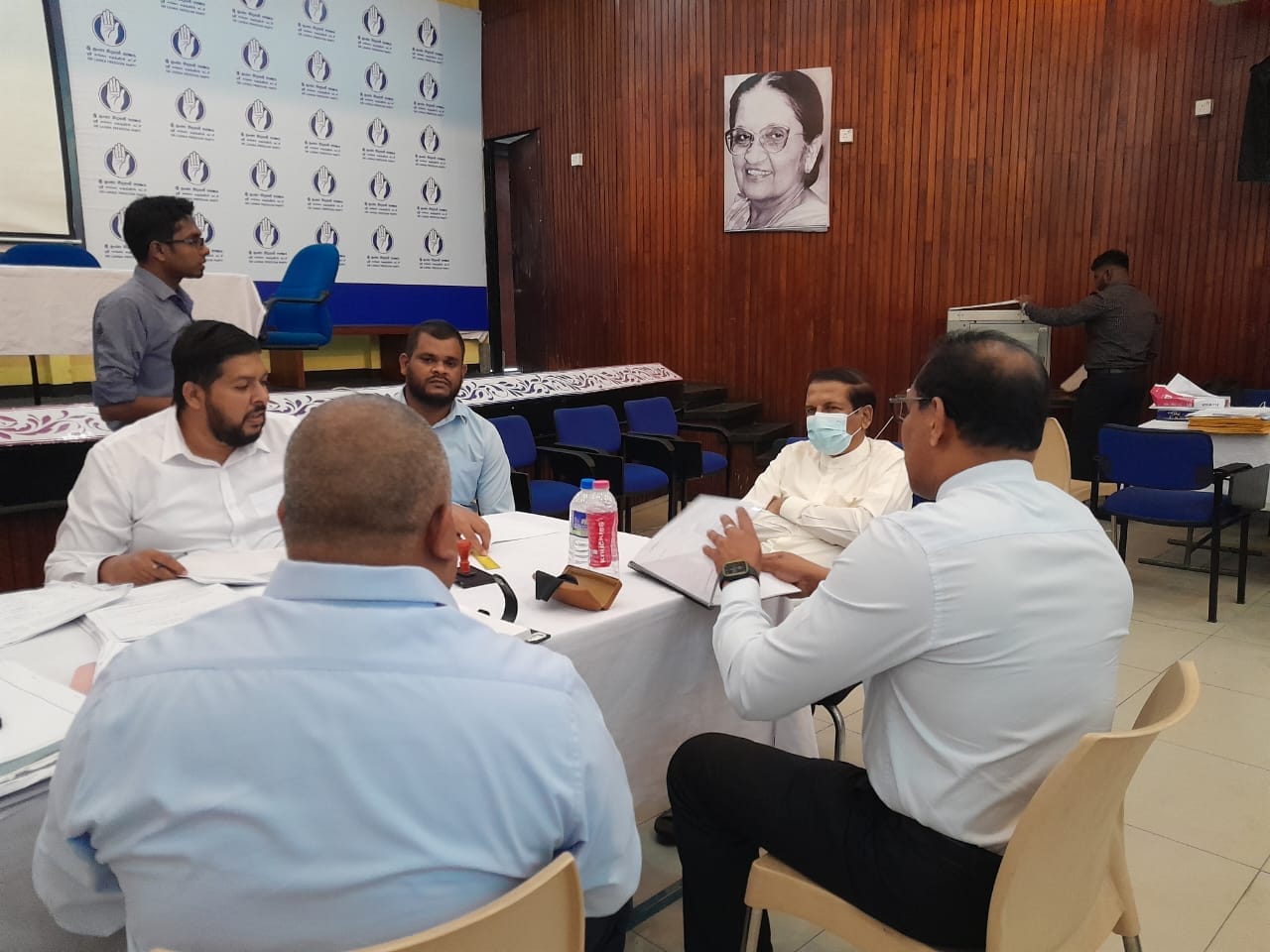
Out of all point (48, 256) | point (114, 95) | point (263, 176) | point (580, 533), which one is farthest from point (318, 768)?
point (263, 176)

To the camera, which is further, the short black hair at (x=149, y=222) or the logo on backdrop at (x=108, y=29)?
the logo on backdrop at (x=108, y=29)

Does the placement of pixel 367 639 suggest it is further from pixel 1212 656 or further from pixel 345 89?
pixel 345 89

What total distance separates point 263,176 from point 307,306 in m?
2.08

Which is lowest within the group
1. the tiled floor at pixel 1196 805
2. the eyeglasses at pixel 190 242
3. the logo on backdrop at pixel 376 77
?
the tiled floor at pixel 1196 805

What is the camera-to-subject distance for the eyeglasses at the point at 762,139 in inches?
296

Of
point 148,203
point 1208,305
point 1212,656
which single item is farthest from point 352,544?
point 1208,305

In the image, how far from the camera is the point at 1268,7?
18.8 ft

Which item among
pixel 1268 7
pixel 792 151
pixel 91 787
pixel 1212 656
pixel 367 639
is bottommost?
pixel 1212 656

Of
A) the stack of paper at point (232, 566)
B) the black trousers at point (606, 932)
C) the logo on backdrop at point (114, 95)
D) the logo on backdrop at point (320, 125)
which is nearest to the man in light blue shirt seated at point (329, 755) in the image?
the black trousers at point (606, 932)

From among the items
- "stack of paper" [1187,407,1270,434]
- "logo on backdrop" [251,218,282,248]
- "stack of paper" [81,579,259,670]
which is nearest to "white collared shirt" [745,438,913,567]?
"stack of paper" [81,579,259,670]

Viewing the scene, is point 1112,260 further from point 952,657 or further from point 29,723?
point 29,723

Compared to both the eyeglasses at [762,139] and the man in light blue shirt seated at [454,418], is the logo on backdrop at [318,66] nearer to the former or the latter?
the eyeglasses at [762,139]

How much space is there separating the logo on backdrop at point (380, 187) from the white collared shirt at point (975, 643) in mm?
8028

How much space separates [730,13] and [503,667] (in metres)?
7.93
